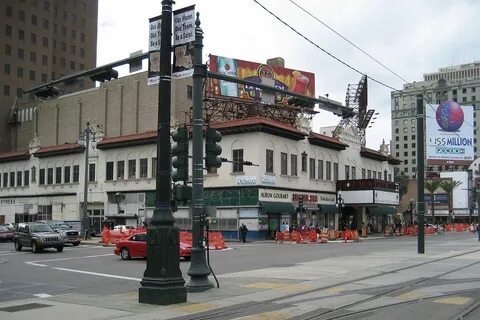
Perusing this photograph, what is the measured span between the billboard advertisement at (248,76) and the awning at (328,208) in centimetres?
1222

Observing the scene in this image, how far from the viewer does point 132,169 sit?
60250 mm

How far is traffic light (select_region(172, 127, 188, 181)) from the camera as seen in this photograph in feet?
48.0

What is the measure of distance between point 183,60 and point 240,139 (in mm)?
37726

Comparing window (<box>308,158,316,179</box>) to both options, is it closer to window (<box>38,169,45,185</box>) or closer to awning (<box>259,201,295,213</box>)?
awning (<box>259,201,295,213</box>)

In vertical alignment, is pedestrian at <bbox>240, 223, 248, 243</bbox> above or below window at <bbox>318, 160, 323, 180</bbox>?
below

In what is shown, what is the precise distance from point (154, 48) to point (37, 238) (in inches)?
862

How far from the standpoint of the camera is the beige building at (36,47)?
9742 centimetres

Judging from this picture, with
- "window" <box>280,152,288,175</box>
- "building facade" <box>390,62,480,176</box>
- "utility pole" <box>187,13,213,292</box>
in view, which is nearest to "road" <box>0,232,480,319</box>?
"utility pole" <box>187,13,213,292</box>

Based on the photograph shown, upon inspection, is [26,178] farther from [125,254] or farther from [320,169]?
[125,254]

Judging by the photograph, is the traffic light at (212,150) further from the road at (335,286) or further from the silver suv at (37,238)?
the silver suv at (37,238)

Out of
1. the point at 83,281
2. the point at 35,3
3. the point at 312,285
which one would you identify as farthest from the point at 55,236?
the point at 35,3

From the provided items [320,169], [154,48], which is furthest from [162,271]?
[320,169]

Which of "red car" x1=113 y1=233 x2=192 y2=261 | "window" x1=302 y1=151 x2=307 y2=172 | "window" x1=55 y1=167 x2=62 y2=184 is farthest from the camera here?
"window" x1=55 y1=167 x2=62 y2=184

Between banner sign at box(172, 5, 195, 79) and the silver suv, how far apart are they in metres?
21.7
